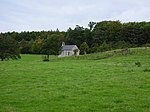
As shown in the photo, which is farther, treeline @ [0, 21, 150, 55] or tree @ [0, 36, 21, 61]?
treeline @ [0, 21, 150, 55]

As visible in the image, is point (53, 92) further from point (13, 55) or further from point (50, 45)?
point (50, 45)

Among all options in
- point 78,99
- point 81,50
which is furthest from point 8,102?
point 81,50

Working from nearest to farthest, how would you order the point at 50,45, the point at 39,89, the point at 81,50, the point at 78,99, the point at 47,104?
the point at 47,104, the point at 78,99, the point at 39,89, the point at 50,45, the point at 81,50

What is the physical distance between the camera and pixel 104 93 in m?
18.0

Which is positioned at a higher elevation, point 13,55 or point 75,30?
point 75,30

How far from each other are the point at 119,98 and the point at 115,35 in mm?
107709

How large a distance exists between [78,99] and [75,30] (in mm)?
114235

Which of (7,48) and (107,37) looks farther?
(107,37)

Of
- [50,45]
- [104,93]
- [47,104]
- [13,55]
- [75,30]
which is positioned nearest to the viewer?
[47,104]

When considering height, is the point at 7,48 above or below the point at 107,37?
below

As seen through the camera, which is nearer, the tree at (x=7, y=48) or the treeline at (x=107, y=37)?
the tree at (x=7, y=48)

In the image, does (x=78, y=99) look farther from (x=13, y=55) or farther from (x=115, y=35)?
(x=115, y=35)

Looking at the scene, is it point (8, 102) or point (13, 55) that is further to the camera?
point (13, 55)

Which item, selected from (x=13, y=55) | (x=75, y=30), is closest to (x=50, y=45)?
(x=13, y=55)
